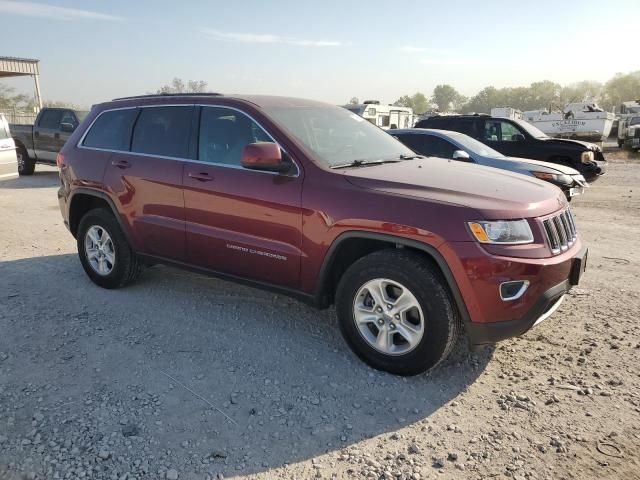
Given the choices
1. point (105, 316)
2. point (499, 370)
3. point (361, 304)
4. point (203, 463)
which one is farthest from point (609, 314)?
point (105, 316)

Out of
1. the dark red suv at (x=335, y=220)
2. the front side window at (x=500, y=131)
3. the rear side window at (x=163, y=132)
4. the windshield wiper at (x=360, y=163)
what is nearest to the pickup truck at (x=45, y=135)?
the dark red suv at (x=335, y=220)

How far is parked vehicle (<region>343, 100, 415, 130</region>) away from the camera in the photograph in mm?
18573

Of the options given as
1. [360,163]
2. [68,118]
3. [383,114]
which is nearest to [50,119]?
[68,118]

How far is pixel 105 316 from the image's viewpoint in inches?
171

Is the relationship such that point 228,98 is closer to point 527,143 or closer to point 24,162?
point 527,143

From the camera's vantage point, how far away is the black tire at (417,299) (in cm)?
309

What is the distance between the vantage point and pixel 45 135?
44.2ft

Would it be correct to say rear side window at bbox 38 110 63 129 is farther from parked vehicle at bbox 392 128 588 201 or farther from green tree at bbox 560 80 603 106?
green tree at bbox 560 80 603 106

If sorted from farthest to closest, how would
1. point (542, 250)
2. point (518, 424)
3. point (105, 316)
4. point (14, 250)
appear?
point (14, 250), point (105, 316), point (542, 250), point (518, 424)

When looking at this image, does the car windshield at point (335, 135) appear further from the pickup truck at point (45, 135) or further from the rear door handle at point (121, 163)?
the pickup truck at point (45, 135)

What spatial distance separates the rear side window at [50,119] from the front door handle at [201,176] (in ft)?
36.6

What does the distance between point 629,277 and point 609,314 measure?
1.19m

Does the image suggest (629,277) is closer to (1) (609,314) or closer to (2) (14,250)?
(1) (609,314)

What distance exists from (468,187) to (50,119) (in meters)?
13.4
